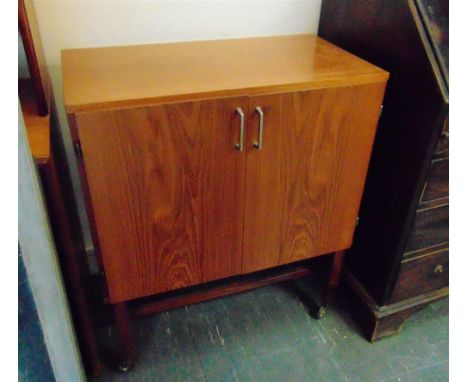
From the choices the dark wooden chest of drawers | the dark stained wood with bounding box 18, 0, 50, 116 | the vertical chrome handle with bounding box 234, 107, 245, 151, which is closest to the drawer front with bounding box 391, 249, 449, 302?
the dark wooden chest of drawers

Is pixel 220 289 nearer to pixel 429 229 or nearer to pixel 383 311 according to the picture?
pixel 383 311

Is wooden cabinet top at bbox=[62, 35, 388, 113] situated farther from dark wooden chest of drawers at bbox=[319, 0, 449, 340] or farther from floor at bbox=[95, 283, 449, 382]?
floor at bbox=[95, 283, 449, 382]

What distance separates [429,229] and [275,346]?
0.59 meters

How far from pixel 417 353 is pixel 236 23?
116 centimetres

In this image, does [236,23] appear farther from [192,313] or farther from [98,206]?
[192,313]

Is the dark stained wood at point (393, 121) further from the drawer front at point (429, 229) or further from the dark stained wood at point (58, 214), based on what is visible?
the dark stained wood at point (58, 214)

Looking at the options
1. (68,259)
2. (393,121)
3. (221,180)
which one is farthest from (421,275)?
(68,259)

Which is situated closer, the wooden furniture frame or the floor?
the wooden furniture frame

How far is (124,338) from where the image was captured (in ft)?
4.10

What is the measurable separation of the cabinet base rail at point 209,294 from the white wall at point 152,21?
504 millimetres

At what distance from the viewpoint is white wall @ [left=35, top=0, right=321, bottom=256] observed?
1.18 meters

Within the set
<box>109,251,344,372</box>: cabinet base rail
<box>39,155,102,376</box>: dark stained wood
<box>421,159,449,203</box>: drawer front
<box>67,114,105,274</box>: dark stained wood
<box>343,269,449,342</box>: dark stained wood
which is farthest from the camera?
<box>343,269,449,342</box>: dark stained wood

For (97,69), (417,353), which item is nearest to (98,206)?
(97,69)

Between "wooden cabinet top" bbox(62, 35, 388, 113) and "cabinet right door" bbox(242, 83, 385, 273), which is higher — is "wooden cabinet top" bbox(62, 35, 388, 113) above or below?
above
